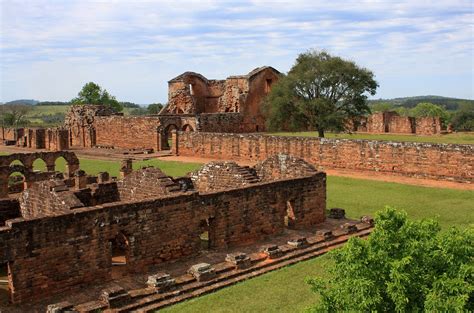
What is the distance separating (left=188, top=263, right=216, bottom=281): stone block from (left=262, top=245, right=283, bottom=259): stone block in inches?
58.7

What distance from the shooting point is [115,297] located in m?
7.95

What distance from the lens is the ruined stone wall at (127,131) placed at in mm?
36250

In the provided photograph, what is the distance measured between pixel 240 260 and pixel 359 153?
47.2 ft

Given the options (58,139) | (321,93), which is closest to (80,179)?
(321,93)

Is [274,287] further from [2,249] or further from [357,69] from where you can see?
[357,69]

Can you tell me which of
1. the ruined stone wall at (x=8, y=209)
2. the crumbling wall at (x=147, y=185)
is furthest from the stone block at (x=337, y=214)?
the ruined stone wall at (x=8, y=209)

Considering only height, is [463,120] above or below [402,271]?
above

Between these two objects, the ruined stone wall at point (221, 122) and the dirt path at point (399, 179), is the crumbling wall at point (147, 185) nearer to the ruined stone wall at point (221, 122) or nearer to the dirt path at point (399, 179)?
the dirt path at point (399, 179)

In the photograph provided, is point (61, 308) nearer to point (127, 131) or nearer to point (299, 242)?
point (299, 242)

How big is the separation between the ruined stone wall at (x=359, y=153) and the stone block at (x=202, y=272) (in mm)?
13918

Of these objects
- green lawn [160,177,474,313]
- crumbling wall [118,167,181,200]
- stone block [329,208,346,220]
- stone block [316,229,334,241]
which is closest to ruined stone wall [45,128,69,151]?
green lawn [160,177,474,313]

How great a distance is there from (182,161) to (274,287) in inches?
795

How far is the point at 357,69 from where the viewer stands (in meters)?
31.6

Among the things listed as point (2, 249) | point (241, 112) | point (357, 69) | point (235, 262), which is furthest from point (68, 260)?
point (241, 112)
